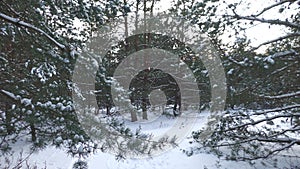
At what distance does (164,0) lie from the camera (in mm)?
11852

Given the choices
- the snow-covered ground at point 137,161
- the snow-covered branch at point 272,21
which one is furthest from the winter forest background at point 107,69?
the snow-covered ground at point 137,161

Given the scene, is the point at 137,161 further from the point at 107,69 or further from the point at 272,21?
the point at 272,21

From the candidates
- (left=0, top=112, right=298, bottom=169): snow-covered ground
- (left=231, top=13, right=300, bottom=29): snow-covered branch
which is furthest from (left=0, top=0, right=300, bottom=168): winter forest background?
(left=0, top=112, right=298, bottom=169): snow-covered ground

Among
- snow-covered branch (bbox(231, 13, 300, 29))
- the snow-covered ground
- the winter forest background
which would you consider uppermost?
Result: snow-covered branch (bbox(231, 13, 300, 29))

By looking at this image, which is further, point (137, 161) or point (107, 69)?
point (137, 161)

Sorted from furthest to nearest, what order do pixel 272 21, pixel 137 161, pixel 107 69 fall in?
pixel 137 161 < pixel 272 21 < pixel 107 69

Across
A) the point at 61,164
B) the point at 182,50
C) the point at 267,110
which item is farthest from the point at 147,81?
the point at 267,110

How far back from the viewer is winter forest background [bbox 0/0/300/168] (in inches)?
135

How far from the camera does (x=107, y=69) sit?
13.3 feet

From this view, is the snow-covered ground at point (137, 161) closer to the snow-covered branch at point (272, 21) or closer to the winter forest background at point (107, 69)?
the winter forest background at point (107, 69)

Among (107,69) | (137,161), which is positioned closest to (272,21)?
(107,69)

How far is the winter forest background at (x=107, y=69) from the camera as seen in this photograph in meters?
3.42

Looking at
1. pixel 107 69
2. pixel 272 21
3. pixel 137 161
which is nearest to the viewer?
pixel 107 69

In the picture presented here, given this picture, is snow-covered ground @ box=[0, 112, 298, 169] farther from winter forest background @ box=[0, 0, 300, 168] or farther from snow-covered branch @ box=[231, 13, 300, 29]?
snow-covered branch @ box=[231, 13, 300, 29]
